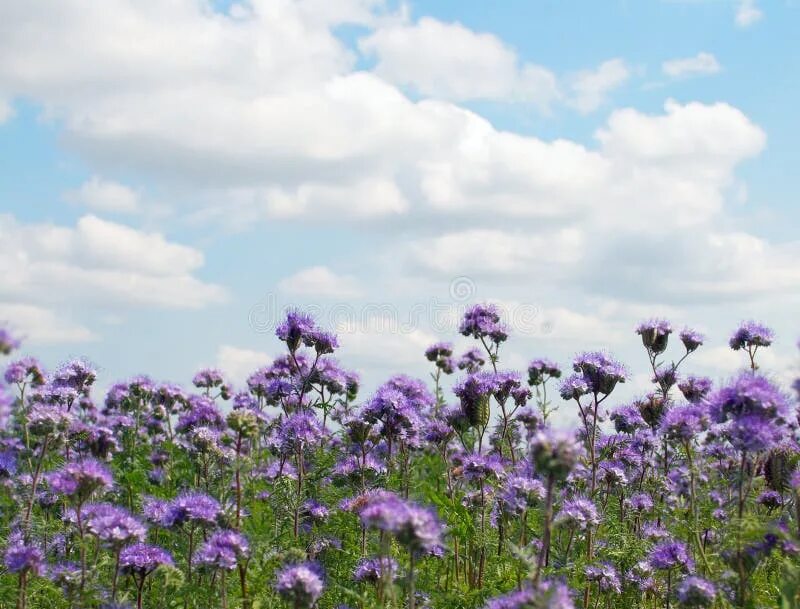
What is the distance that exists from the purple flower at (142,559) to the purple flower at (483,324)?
702 cm

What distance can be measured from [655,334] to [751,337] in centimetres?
126

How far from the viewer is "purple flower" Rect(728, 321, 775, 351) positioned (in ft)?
35.7

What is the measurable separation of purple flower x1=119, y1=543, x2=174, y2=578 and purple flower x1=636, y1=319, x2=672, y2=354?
7.34m

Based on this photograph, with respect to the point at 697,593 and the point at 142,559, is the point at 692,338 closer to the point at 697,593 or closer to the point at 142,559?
the point at 697,593

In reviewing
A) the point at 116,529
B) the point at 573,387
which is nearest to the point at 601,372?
the point at 573,387

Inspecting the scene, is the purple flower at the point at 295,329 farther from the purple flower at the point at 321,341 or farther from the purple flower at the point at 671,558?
the purple flower at the point at 671,558

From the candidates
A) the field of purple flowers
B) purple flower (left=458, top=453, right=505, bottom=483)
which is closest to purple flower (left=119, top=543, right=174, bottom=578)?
the field of purple flowers

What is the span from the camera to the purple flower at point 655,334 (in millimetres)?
11602

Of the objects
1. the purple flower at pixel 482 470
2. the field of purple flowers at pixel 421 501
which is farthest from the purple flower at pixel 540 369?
the purple flower at pixel 482 470

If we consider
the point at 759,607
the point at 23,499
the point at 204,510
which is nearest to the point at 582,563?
the point at 759,607

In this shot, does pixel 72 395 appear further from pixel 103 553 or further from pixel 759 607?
pixel 759 607

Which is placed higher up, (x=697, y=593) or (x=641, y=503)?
(x=641, y=503)

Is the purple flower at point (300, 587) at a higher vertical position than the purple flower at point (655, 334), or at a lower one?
lower

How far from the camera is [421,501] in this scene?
7574mm
